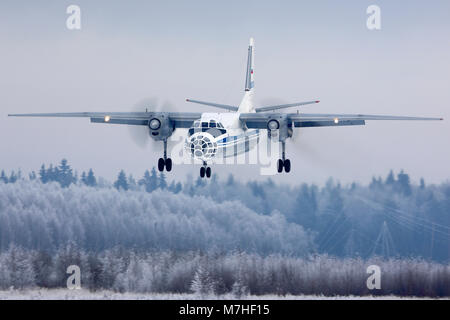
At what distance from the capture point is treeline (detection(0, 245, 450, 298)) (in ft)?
173

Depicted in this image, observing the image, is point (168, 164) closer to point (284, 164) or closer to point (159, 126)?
point (159, 126)

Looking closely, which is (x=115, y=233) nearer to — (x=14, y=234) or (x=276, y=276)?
(x=14, y=234)

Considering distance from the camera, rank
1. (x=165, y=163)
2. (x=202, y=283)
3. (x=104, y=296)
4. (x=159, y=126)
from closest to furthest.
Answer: (x=159, y=126)
(x=165, y=163)
(x=104, y=296)
(x=202, y=283)

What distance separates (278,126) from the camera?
152 feet

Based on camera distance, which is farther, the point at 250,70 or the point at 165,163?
the point at 250,70

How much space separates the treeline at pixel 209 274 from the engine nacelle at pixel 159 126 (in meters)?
10.4

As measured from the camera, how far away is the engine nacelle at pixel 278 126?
4631 centimetres

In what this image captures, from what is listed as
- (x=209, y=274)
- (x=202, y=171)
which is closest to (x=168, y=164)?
(x=202, y=171)

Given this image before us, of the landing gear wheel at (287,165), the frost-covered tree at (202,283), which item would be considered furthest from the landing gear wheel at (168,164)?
the frost-covered tree at (202,283)

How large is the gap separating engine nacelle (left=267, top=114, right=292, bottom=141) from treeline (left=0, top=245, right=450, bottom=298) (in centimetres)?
1081

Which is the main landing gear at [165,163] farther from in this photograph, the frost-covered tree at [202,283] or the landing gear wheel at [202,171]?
the frost-covered tree at [202,283]

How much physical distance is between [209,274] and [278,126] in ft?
39.5
